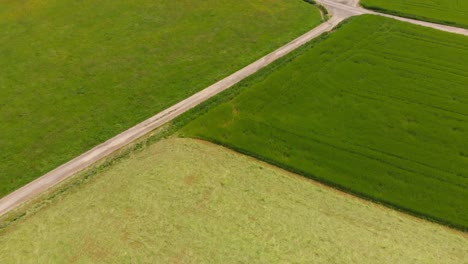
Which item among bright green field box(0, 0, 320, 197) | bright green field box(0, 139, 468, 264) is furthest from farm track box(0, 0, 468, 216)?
bright green field box(0, 139, 468, 264)

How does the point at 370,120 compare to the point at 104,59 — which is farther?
the point at 104,59

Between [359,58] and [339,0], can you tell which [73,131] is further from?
[339,0]

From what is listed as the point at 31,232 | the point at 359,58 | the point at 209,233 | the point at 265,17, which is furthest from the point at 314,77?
the point at 31,232

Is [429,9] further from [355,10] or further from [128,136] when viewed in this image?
[128,136]

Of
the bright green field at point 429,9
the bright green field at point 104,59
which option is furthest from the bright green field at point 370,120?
the bright green field at point 104,59

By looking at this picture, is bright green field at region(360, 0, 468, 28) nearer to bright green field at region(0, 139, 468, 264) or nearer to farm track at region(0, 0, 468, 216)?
farm track at region(0, 0, 468, 216)

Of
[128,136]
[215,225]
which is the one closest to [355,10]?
[128,136]

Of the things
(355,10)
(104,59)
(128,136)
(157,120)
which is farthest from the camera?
(355,10)
